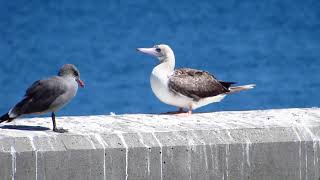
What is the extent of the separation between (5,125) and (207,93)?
1991 millimetres

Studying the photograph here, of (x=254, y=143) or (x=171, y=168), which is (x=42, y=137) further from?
(x=254, y=143)

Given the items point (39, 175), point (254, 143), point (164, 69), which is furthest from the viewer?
point (164, 69)

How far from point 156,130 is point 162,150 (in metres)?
0.19

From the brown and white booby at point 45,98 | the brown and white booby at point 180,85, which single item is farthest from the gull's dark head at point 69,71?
the brown and white booby at point 180,85

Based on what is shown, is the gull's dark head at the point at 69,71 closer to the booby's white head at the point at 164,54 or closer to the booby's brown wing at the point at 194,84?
the booby's brown wing at the point at 194,84

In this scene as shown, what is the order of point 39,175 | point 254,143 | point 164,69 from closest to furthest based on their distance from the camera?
point 39,175 → point 254,143 → point 164,69

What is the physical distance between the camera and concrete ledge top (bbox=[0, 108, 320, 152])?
592 centimetres

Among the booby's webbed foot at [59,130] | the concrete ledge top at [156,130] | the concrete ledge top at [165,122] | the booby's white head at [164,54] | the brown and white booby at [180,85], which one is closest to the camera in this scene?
the concrete ledge top at [156,130]

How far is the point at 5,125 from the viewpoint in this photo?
6418mm

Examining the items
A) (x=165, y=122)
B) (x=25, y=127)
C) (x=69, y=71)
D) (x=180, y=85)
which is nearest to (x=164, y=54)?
(x=180, y=85)

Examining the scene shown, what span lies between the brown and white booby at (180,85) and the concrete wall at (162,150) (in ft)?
2.49

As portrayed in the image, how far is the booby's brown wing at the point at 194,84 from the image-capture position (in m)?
7.42

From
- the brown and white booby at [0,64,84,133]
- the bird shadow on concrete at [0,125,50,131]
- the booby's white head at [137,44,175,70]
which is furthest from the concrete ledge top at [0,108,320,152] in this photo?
the booby's white head at [137,44,175,70]

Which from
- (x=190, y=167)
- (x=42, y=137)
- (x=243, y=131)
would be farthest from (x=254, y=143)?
(x=42, y=137)
